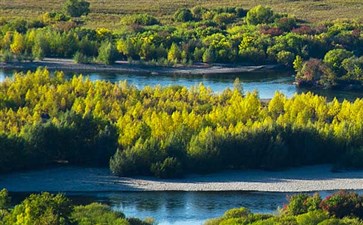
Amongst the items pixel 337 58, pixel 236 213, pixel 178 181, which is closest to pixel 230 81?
pixel 337 58

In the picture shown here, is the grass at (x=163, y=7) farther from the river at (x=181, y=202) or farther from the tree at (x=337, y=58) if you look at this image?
the river at (x=181, y=202)

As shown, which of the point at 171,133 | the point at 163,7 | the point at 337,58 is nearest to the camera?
the point at 171,133

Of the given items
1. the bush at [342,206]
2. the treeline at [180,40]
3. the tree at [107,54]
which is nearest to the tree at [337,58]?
the treeline at [180,40]

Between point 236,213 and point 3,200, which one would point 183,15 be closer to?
point 236,213

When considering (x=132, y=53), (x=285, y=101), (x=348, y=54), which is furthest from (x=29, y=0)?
(x=285, y=101)

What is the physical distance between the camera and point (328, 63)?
95125mm

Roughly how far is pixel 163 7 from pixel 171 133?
58.1 m

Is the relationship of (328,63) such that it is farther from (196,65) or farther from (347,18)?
(347,18)

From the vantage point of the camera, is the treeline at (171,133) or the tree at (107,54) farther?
the tree at (107,54)

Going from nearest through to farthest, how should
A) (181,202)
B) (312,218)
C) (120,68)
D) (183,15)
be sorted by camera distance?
(312,218) < (181,202) < (120,68) < (183,15)

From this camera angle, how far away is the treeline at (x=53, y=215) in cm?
4856

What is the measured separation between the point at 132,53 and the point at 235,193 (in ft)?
135

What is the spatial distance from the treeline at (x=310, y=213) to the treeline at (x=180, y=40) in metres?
40.2

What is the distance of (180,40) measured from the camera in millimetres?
105312
